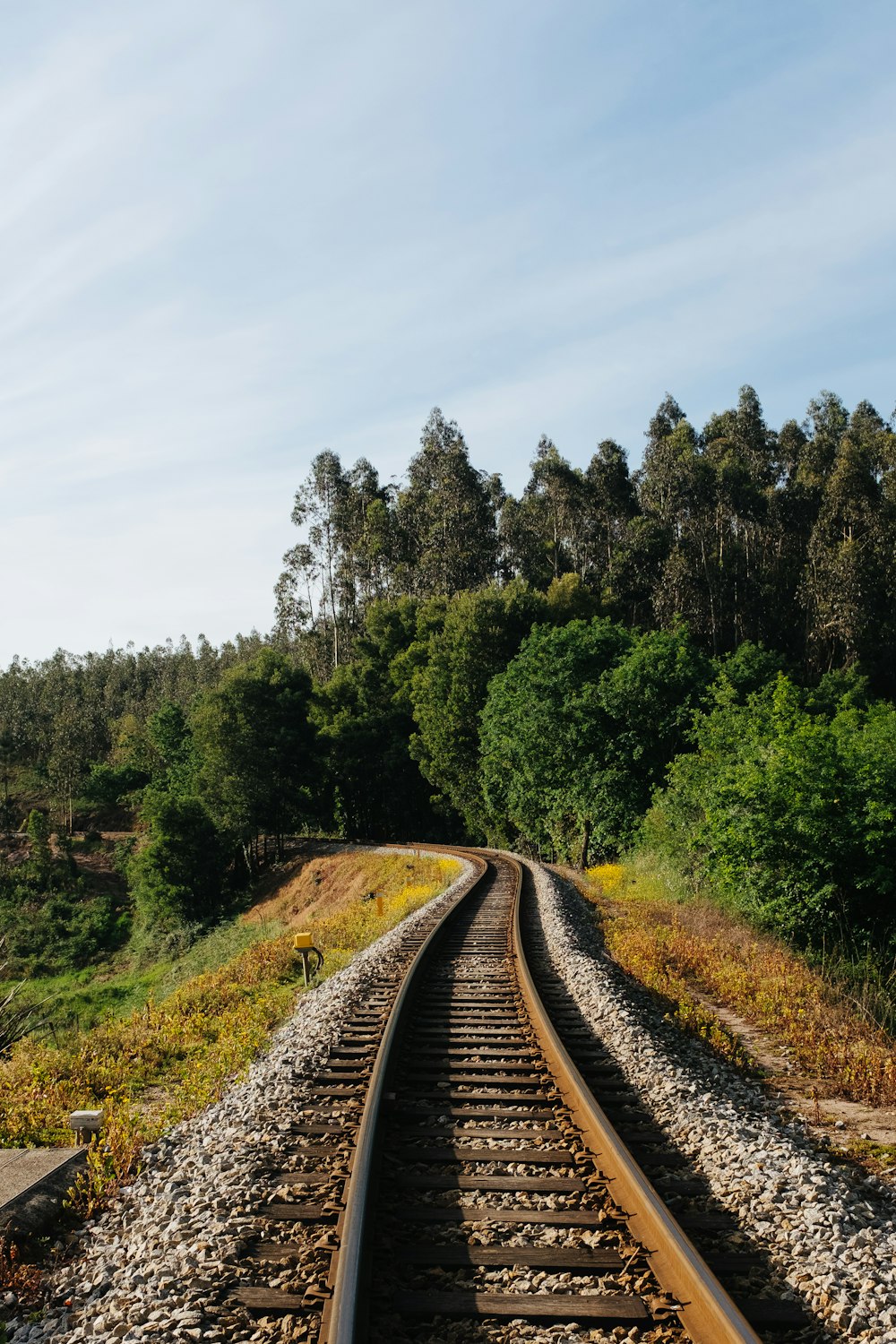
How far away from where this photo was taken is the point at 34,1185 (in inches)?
213

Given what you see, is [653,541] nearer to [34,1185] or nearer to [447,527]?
[447,527]

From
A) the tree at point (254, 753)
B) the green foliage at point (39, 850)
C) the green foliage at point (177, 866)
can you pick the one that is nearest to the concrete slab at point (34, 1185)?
the green foliage at point (177, 866)

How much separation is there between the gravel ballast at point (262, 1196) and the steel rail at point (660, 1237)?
52 centimetres

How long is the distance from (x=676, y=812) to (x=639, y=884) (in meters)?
1.87

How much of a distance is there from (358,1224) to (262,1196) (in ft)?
2.78

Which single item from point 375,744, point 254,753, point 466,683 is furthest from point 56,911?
point 466,683

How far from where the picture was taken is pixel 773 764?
15875mm

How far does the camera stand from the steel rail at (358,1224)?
3512 mm

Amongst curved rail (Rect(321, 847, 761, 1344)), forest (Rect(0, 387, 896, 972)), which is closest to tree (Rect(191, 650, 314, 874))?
forest (Rect(0, 387, 896, 972))

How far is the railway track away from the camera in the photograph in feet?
12.3

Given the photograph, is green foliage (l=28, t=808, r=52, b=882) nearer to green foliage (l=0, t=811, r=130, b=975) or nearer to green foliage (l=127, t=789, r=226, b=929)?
green foliage (l=0, t=811, r=130, b=975)

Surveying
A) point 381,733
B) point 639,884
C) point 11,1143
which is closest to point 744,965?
point 11,1143

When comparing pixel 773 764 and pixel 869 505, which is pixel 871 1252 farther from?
pixel 869 505

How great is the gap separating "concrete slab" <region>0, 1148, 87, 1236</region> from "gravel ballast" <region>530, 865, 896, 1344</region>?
146 inches
